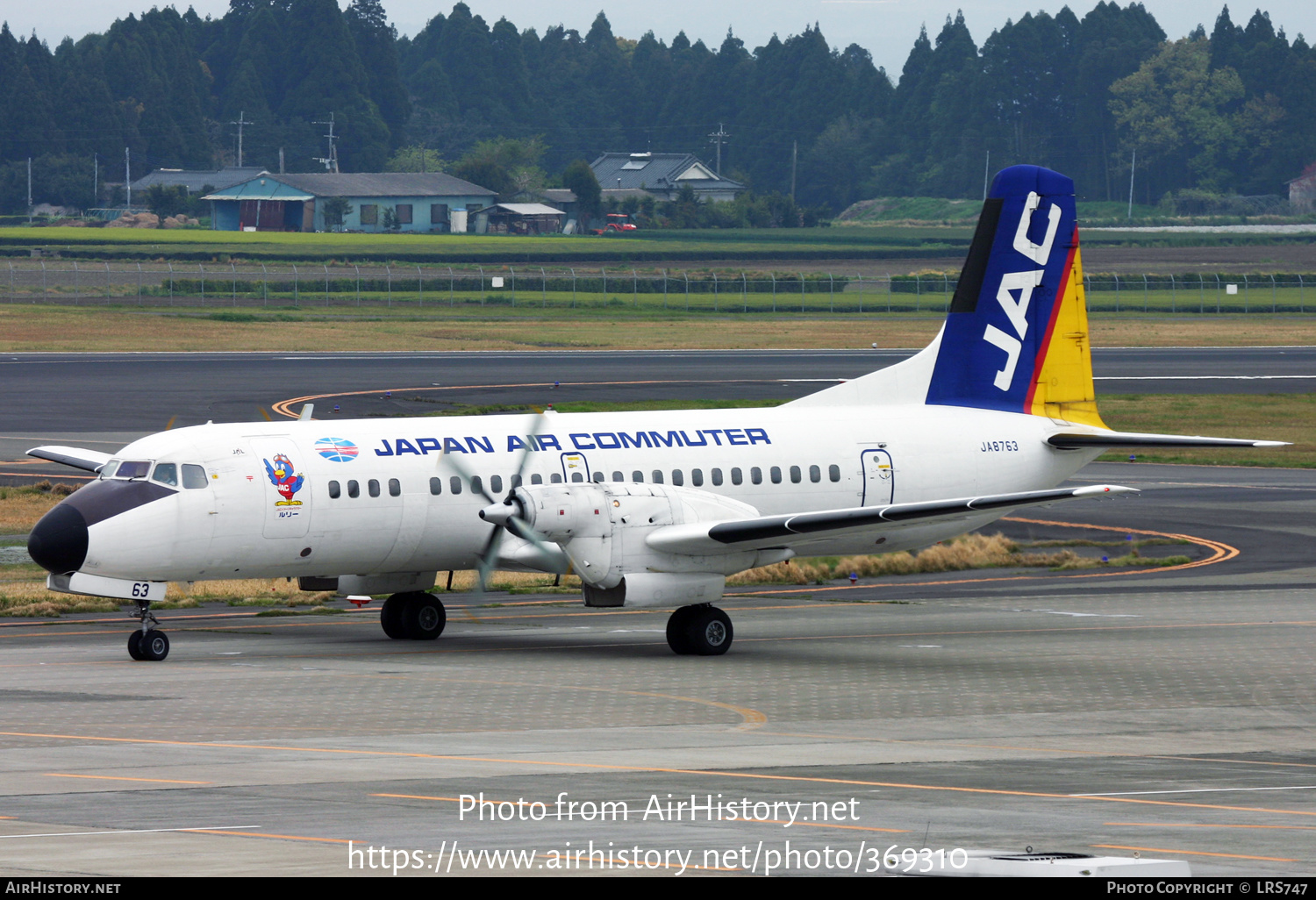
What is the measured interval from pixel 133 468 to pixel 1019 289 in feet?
53.7

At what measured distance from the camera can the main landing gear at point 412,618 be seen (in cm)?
2922

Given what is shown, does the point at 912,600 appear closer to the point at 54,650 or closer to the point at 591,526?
the point at 591,526

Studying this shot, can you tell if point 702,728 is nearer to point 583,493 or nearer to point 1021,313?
point 583,493

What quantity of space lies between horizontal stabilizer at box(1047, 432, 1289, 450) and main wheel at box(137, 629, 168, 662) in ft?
52.5

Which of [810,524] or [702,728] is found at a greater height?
[810,524]

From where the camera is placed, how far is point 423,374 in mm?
76312

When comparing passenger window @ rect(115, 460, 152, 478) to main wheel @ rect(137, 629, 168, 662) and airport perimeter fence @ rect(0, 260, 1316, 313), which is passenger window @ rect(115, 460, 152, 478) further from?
airport perimeter fence @ rect(0, 260, 1316, 313)

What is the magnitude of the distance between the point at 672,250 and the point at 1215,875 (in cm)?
15775

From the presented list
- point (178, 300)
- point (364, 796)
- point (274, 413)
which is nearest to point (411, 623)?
point (364, 796)

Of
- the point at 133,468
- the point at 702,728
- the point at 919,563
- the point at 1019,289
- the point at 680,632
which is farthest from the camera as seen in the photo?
the point at 919,563

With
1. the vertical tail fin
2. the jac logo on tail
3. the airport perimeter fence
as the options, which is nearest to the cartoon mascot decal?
the vertical tail fin

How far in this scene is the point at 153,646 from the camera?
26047mm

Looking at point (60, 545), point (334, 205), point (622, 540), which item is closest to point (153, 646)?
point (60, 545)

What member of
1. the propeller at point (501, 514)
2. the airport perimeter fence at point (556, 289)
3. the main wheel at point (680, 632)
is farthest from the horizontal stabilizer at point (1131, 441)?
the airport perimeter fence at point (556, 289)
